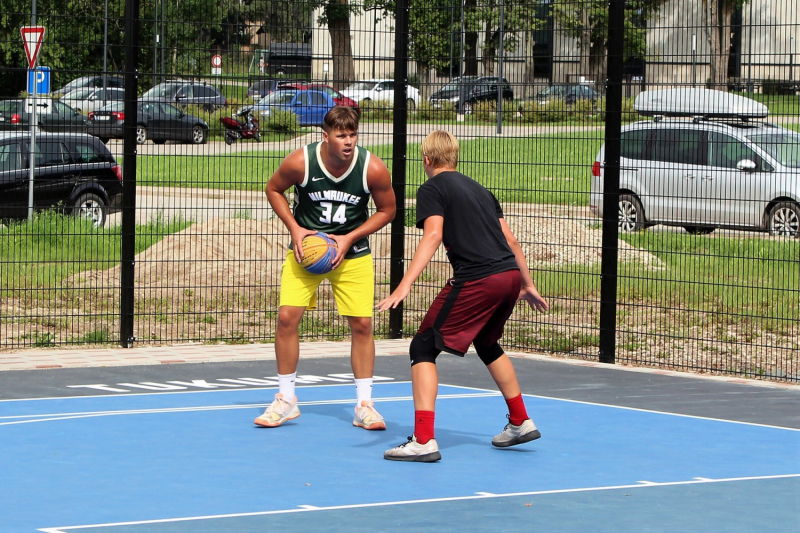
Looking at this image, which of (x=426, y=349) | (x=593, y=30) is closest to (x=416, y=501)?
(x=426, y=349)

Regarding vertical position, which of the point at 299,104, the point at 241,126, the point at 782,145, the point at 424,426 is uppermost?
the point at 299,104

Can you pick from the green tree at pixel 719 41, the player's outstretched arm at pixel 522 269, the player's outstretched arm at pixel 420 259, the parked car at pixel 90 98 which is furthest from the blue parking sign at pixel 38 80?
the green tree at pixel 719 41

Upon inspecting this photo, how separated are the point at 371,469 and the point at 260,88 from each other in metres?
5.57

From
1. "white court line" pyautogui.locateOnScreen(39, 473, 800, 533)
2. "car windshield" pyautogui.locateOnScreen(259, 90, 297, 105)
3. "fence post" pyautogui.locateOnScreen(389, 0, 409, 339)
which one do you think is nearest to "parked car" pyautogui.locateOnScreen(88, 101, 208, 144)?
"car windshield" pyautogui.locateOnScreen(259, 90, 297, 105)

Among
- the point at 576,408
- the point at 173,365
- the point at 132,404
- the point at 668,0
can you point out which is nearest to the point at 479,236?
the point at 576,408

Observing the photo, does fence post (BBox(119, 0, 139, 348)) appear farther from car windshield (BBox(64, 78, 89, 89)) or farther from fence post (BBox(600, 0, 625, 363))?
fence post (BBox(600, 0, 625, 363))

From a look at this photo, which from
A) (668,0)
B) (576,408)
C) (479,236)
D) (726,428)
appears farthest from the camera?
Result: (668,0)

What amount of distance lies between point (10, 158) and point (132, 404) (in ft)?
13.7

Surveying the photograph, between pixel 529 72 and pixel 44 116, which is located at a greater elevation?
pixel 529 72

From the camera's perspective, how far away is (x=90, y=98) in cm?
1129

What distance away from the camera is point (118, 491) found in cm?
654

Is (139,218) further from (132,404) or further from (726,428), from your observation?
(726,428)

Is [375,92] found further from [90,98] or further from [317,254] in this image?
[317,254]

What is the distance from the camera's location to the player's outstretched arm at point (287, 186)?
27.1ft
